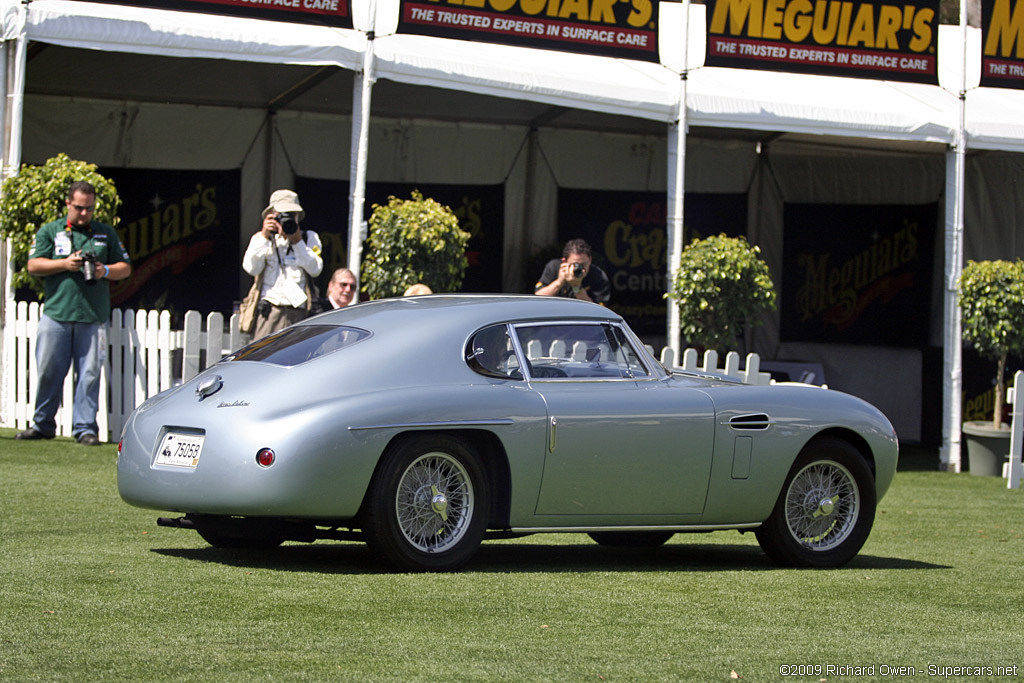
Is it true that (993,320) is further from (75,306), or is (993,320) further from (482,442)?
(482,442)

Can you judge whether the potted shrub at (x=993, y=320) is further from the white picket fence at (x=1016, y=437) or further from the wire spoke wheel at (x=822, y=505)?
the wire spoke wheel at (x=822, y=505)

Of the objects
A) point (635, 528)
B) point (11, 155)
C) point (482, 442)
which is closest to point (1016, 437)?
point (635, 528)

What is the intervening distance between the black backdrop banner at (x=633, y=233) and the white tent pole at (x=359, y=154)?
666 cm

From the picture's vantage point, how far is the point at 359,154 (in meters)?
13.3

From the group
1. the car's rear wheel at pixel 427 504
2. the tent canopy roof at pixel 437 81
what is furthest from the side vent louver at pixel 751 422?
the tent canopy roof at pixel 437 81

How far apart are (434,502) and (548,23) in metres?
8.66

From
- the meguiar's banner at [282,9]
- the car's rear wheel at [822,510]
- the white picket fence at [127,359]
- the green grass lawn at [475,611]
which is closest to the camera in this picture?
the green grass lawn at [475,611]

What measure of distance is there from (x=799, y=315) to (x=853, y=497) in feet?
42.5

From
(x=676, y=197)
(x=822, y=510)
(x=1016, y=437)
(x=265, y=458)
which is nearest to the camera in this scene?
(x=265, y=458)

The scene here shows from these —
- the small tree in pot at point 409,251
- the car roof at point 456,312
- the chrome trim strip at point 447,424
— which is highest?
the small tree in pot at point 409,251

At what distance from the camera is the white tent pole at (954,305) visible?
615 inches

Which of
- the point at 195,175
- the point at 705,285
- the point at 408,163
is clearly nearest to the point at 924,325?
the point at 705,285

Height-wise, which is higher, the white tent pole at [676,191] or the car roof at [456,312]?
the white tent pole at [676,191]

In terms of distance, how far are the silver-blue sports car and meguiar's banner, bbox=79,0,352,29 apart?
6106 millimetres
